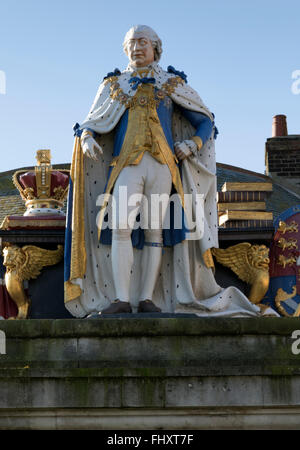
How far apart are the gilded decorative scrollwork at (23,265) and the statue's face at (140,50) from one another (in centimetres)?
257

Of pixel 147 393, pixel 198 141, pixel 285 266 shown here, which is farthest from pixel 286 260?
pixel 147 393

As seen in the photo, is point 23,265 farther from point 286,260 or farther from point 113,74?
point 286,260

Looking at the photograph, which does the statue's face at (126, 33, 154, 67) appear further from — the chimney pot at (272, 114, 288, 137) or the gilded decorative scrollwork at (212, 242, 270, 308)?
the chimney pot at (272, 114, 288, 137)

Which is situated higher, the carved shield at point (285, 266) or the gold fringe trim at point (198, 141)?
the gold fringe trim at point (198, 141)

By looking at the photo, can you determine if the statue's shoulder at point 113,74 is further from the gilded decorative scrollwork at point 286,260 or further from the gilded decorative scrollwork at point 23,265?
the gilded decorative scrollwork at point 286,260

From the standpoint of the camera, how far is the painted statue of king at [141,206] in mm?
12062

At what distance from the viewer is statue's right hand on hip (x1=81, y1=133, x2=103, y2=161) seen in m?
12.2

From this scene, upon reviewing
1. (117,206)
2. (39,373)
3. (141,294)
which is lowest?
(39,373)

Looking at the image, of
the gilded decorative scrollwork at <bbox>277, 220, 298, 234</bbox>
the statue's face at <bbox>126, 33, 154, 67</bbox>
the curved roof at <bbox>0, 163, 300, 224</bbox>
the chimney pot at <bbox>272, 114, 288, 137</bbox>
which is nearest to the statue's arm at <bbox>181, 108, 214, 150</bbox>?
the statue's face at <bbox>126, 33, 154, 67</bbox>

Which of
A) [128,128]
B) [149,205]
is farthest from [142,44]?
Answer: [149,205]

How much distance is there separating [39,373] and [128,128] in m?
3.69

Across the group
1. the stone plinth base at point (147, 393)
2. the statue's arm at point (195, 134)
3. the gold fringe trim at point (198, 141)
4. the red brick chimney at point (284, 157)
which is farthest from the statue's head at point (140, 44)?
the red brick chimney at point (284, 157)

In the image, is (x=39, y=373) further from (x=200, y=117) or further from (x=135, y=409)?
(x=200, y=117)

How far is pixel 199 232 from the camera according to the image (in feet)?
40.4
